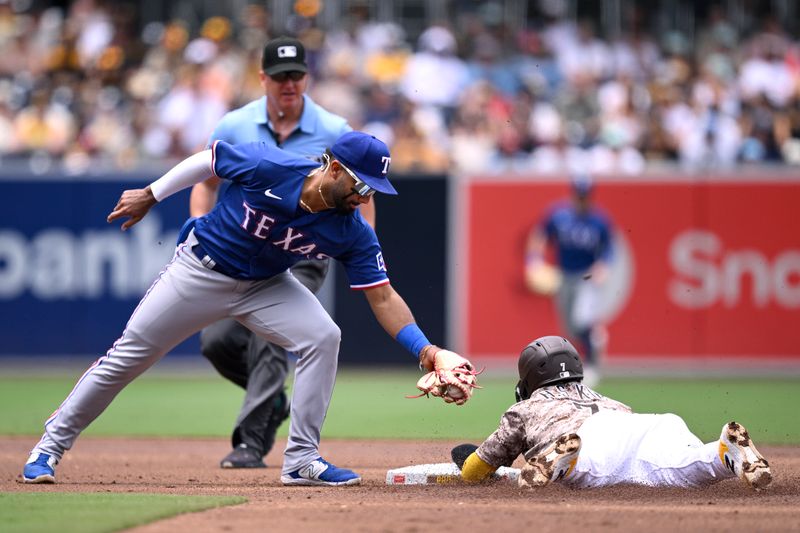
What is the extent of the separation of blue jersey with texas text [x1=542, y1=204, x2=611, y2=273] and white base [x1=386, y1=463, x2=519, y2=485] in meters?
7.42

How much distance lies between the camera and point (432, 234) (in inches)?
606

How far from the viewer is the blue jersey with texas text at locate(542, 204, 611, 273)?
14305 mm

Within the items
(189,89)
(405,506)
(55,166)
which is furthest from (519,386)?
(189,89)

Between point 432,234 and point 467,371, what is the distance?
914cm

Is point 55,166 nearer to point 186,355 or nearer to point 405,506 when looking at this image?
point 186,355

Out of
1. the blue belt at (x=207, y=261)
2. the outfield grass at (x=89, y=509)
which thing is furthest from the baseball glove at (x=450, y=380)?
the blue belt at (x=207, y=261)

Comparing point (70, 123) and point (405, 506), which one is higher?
point (70, 123)

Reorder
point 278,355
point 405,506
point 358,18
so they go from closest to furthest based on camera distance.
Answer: point 405,506, point 278,355, point 358,18

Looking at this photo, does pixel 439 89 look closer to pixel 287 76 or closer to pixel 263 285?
pixel 287 76

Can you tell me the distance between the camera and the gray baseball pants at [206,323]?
669cm

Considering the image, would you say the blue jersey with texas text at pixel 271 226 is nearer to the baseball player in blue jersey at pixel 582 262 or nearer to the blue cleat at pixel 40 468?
the blue cleat at pixel 40 468

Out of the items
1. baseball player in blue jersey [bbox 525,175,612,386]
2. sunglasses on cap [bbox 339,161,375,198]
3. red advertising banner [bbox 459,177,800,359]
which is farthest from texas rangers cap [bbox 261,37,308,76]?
red advertising banner [bbox 459,177,800,359]

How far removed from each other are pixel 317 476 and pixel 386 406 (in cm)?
553

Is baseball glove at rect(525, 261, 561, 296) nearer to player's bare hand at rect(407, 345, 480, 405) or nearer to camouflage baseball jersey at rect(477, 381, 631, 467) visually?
camouflage baseball jersey at rect(477, 381, 631, 467)
